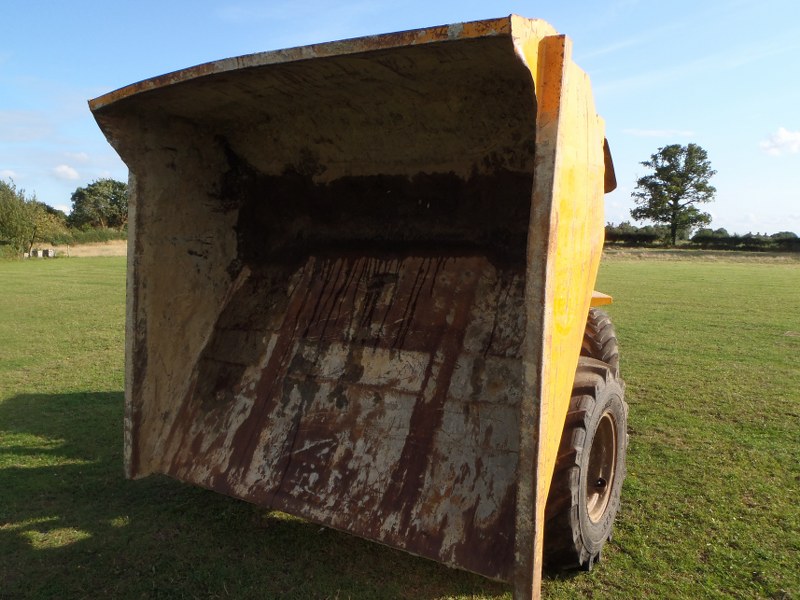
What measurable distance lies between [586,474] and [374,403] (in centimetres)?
105

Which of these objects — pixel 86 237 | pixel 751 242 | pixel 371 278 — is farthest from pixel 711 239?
pixel 371 278

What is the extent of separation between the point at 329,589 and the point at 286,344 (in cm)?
135

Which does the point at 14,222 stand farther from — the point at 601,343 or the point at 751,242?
the point at 751,242

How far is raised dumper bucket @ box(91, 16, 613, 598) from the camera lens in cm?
238

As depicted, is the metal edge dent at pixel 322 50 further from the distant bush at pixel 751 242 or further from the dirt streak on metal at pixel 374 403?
the distant bush at pixel 751 242

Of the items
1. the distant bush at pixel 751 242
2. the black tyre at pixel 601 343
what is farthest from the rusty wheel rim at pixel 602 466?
the distant bush at pixel 751 242

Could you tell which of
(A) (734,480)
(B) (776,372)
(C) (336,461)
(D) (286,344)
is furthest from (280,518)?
(B) (776,372)

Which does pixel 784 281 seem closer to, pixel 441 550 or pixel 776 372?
pixel 776 372

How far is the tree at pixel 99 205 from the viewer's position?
65312mm

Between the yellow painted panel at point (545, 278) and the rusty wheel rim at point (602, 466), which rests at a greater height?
the yellow painted panel at point (545, 278)

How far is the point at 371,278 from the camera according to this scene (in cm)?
371

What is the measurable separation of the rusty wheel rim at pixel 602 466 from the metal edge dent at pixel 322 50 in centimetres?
205

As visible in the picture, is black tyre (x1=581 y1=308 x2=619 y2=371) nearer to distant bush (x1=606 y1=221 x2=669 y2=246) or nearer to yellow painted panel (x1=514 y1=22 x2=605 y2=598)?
yellow painted panel (x1=514 y1=22 x2=605 y2=598)

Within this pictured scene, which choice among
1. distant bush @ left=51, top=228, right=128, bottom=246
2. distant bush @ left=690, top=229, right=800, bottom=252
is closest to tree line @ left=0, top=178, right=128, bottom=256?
distant bush @ left=51, top=228, right=128, bottom=246
